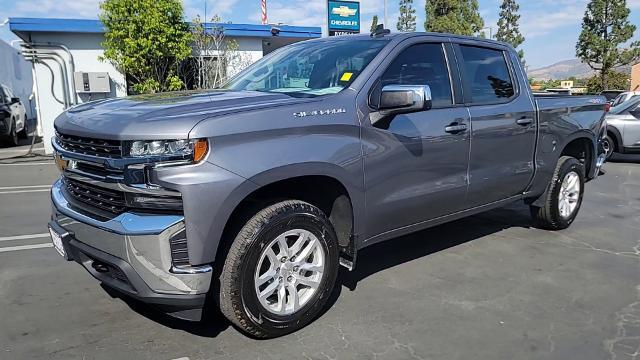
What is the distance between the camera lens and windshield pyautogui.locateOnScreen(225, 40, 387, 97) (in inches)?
150

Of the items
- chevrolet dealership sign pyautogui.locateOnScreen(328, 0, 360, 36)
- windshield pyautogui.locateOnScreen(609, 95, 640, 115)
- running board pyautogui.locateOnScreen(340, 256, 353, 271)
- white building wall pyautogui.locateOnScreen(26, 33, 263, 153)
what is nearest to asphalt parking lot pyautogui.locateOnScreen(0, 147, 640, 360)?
running board pyautogui.locateOnScreen(340, 256, 353, 271)

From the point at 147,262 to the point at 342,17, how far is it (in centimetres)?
1399

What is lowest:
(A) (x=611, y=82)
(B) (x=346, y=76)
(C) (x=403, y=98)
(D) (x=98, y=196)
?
(D) (x=98, y=196)

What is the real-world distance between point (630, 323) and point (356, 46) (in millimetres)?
2806

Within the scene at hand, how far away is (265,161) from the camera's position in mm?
3035

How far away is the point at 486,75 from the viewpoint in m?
4.81

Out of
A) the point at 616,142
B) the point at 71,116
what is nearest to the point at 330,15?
the point at 616,142

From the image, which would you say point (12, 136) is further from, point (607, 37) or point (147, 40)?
point (607, 37)

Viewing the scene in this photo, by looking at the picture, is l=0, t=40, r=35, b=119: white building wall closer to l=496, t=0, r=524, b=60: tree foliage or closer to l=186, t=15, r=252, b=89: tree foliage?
l=186, t=15, r=252, b=89: tree foliage

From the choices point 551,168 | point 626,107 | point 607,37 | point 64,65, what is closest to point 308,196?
point 551,168

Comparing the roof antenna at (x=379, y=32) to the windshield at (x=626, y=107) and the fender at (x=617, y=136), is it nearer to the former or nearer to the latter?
the fender at (x=617, y=136)

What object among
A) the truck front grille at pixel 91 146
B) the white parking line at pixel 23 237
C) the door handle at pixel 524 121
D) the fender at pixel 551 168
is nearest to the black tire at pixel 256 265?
the truck front grille at pixel 91 146

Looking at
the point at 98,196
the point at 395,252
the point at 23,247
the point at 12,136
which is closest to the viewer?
the point at 98,196

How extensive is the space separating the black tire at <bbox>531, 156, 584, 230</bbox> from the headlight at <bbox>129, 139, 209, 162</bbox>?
4.08 meters
